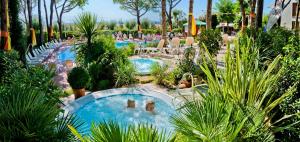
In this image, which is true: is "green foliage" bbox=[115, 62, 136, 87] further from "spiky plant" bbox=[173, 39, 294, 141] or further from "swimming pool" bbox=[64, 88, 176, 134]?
"spiky plant" bbox=[173, 39, 294, 141]

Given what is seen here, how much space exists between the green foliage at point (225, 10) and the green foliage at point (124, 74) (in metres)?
41.7

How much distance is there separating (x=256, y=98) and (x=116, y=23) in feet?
135

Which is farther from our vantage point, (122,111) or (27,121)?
(122,111)

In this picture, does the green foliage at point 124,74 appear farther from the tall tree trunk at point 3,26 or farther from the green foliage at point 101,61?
the tall tree trunk at point 3,26

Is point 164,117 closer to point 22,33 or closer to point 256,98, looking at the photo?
point 256,98

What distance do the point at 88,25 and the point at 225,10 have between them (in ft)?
145

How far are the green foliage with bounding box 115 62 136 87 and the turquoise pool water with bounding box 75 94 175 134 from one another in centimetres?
111

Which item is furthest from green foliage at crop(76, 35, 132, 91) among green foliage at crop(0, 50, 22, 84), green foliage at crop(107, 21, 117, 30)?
green foliage at crop(107, 21, 117, 30)

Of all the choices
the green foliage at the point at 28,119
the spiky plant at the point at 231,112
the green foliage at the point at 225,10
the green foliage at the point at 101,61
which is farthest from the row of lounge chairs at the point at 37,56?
the green foliage at the point at 225,10

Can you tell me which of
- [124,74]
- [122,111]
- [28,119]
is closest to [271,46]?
[122,111]

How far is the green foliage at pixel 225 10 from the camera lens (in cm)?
5041

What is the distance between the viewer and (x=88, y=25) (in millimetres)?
11094

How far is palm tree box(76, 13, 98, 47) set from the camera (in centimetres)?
1098

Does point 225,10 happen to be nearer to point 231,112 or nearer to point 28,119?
point 231,112
